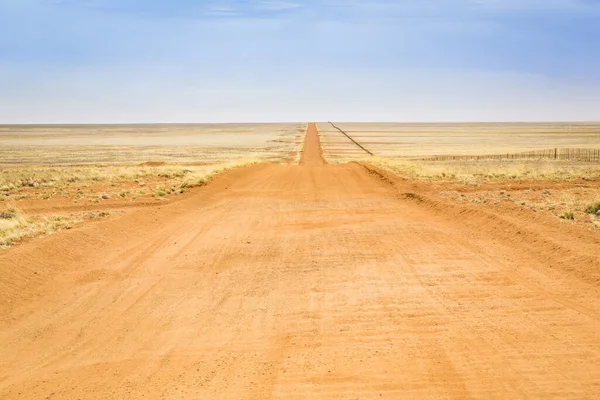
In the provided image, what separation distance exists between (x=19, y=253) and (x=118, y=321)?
4514 millimetres

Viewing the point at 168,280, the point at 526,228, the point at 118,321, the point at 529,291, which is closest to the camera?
the point at 118,321

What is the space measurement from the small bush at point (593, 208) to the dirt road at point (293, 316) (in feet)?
14.3

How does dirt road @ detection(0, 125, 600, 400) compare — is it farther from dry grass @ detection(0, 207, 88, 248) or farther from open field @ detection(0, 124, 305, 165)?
open field @ detection(0, 124, 305, 165)

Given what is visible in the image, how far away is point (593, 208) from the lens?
16453 millimetres

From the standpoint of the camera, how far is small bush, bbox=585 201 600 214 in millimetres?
16359

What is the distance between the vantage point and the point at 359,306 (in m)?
8.87

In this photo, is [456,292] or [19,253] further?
[19,253]

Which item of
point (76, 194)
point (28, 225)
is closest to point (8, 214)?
point (28, 225)

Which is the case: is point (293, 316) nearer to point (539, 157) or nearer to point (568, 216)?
point (568, 216)

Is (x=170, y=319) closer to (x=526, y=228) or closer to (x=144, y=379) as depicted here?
(x=144, y=379)

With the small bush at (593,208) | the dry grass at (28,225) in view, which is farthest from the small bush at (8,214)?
the small bush at (593,208)

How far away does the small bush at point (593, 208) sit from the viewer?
53.7 ft

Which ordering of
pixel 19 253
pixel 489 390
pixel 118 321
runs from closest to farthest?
pixel 489 390 → pixel 118 321 → pixel 19 253

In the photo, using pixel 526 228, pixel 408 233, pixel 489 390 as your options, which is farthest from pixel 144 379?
pixel 526 228
